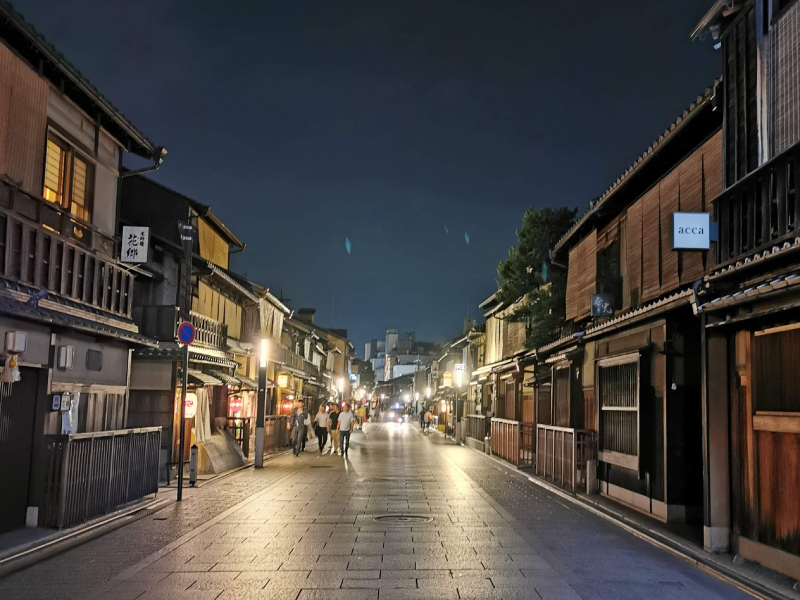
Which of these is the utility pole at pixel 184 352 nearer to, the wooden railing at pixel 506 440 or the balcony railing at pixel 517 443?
the balcony railing at pixel 517 443

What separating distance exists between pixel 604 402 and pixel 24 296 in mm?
13637

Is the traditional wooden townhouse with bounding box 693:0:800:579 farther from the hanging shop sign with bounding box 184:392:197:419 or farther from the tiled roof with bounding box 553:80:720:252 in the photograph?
the hanging shop sign with bounding box 184:392:197:419

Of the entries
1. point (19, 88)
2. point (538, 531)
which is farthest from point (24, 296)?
point (538, 531)

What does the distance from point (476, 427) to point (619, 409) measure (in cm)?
2349

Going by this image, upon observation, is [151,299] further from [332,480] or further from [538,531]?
[538,531]

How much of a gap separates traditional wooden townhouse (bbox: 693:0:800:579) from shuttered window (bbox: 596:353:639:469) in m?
4.39

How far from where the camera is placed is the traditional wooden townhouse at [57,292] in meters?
12.6

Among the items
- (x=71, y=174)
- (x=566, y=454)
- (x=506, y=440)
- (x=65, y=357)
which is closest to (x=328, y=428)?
(x=506, y=440)

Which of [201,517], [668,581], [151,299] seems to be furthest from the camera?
[151,299]

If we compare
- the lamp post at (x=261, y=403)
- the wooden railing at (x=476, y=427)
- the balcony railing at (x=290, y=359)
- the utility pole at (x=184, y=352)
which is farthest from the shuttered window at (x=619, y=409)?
the balcony railing at (x=290, y=359)

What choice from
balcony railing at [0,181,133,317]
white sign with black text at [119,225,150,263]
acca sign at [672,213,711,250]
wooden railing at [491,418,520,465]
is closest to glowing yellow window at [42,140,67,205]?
balcony railing at [0,181,133,317]

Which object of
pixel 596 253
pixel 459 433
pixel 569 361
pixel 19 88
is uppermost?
pixel 19 88

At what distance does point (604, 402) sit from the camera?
18625 mm

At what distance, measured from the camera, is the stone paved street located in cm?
884
